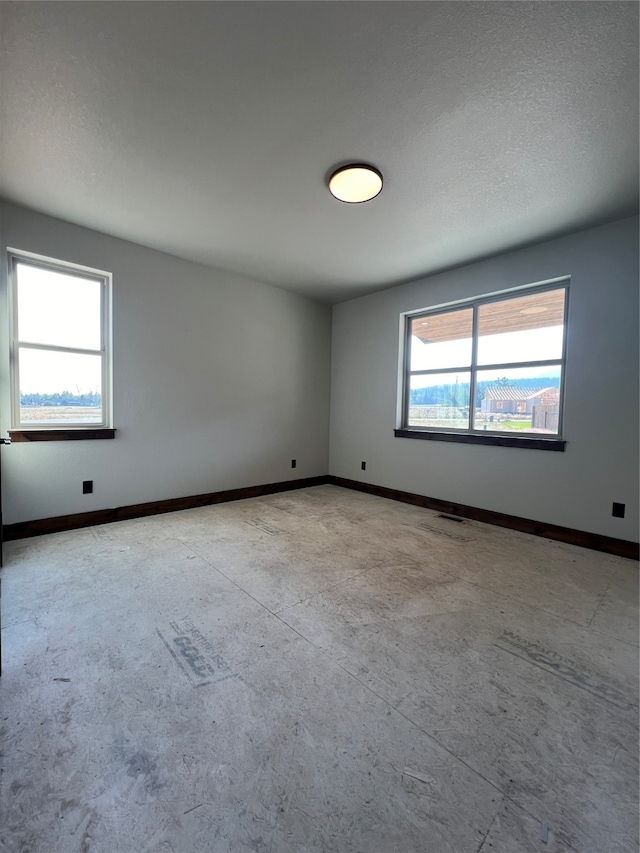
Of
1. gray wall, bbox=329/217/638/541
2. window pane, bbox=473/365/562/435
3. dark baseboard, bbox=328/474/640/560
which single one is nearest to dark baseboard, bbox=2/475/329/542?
dark baseboard, bbox=328/474/640/560

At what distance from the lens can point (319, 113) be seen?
1.86 metres

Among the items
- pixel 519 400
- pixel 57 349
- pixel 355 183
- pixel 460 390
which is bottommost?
pixel 519 400

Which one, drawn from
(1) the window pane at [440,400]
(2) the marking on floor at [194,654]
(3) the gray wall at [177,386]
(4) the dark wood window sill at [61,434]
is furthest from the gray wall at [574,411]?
(4) the dark wood window sill at [61,434]

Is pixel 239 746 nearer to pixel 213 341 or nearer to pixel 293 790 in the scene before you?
pixel 293 790

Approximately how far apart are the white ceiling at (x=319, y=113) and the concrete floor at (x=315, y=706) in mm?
2727

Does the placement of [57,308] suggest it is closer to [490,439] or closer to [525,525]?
[490,439]

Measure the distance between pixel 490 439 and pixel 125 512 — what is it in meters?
3.80

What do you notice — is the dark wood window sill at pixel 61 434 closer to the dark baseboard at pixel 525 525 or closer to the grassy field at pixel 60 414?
the grassy field at pixel 60 414

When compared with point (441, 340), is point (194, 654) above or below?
below

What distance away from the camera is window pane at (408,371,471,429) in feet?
13.1

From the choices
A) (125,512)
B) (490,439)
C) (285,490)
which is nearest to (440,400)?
(490,439)

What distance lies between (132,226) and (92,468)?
2239mm

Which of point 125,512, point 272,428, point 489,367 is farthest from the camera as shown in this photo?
point 272,428

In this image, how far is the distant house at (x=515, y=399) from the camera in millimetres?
3322
